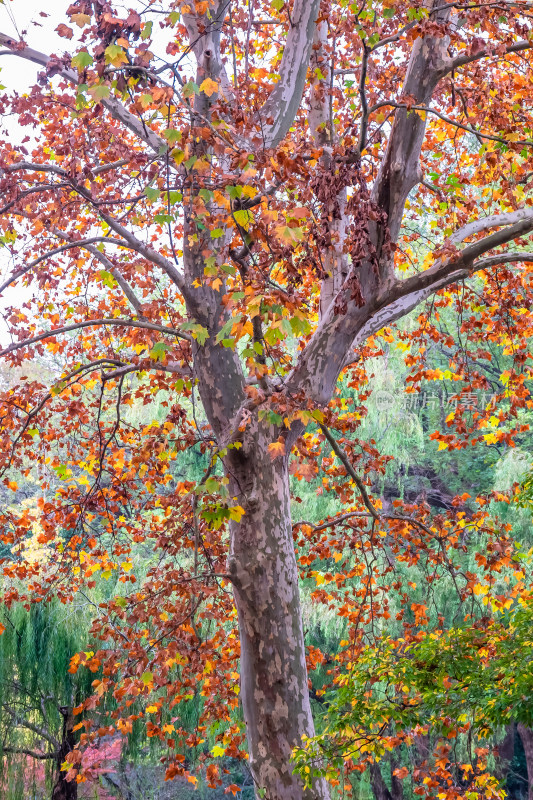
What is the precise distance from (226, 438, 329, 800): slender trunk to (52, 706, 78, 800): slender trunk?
3.06 metres

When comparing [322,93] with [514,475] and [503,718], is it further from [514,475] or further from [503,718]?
[514,475]

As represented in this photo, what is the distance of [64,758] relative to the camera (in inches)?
231

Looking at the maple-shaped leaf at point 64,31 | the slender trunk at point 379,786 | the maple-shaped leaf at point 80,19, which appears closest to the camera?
the maple-shaped leaf at point 80,19

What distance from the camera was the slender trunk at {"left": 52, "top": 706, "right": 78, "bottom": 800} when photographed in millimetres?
5906

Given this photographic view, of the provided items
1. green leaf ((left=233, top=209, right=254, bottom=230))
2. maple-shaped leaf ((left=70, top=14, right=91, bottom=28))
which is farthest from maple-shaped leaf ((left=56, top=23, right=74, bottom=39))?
green leaf ((left=233, top=209, right=254, bottom=230))

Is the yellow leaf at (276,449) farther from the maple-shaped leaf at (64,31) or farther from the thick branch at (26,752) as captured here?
the thick branch at (26,752)

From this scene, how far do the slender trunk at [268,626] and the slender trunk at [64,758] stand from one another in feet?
10.0

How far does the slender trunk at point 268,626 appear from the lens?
337 cm

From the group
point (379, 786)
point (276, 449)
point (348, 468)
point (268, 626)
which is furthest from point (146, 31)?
point (379, 786)

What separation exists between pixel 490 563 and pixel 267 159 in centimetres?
318

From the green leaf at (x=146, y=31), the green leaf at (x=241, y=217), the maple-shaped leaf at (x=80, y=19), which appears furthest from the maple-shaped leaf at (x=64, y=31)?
the green leaf at (x=241, y=217)

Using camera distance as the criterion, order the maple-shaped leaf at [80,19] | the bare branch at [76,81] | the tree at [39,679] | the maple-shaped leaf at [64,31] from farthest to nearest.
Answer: the tree at [39,679] < the bare branch at [76,81] < the maple-shaped leaf at [64,31] < the maple-shaped leaf at [80,19]

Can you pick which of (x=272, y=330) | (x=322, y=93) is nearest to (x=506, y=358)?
(x=322, y=93)

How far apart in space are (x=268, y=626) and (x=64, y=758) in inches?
137
